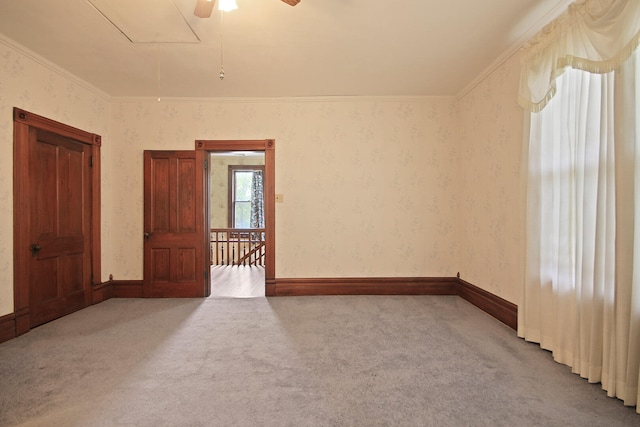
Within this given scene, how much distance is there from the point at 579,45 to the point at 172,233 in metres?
4.82

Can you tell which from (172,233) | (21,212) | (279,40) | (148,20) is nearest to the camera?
(148,20)

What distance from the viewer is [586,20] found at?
207 cm

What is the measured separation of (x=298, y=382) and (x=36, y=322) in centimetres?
309

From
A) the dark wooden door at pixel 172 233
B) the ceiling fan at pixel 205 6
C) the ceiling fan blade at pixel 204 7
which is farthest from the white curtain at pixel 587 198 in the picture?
the dark wooden door at pixel 172 233

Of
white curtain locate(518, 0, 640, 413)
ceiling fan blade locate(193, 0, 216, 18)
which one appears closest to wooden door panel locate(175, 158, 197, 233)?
ceiling fan blade locate(193, 0, 216, 18)

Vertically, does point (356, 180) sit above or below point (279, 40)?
below

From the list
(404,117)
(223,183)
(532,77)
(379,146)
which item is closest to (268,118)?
(379,146)

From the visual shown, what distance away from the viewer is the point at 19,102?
305 centimetres

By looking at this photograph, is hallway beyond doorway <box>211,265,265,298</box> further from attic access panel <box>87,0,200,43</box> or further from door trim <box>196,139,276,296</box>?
attic access panel <box>87,0,200,43</box>

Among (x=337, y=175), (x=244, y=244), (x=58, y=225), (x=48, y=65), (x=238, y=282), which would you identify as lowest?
(x=238, y=282)

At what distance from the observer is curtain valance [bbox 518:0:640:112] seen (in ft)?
5.94

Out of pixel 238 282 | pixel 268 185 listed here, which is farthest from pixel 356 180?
pixel 238 282

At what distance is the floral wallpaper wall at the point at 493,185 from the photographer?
3080 millimetres

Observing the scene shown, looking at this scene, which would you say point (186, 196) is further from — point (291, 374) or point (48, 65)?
point (291, 374)
